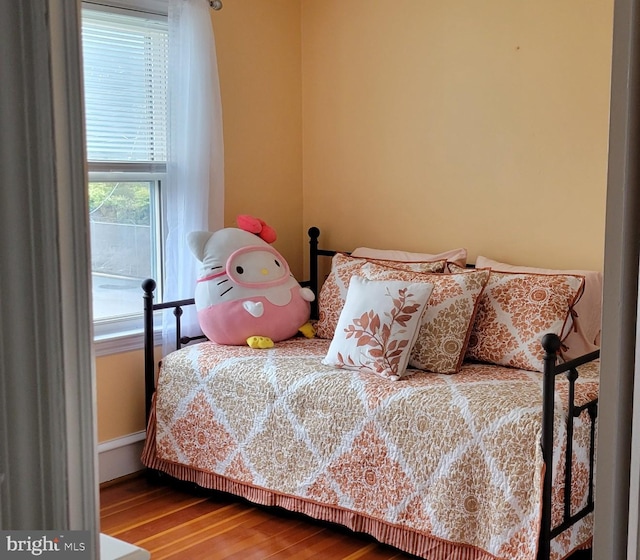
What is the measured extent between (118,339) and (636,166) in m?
2.73

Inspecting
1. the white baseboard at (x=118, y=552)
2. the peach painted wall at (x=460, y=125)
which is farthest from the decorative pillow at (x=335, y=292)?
the white baseboard at (x=118, y=552)

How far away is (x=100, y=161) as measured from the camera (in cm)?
316

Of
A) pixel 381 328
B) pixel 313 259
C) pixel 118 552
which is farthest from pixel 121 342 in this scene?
pixel 118 552

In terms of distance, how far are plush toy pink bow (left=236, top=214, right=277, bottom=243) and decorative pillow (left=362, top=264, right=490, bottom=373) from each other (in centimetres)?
89

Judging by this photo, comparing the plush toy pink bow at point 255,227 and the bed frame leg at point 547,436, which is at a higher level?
the plush toy pink bow at point 255,227

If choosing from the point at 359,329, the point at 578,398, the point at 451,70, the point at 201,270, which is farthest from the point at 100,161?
the point at 578,398

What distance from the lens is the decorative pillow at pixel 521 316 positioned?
2.77 meters

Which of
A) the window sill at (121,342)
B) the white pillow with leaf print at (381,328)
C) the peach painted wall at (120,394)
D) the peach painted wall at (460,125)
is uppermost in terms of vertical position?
the peach painted wall at (460,125)

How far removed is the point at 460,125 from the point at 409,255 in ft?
1.94

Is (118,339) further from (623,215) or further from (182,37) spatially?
(623,215)

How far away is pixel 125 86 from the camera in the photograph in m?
3.19

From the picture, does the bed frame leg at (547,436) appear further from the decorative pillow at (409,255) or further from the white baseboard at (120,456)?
the white baseboard at (120,456)

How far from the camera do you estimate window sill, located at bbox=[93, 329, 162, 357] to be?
3.21 meters

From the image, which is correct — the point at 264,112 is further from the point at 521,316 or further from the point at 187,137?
the point at 521,316
